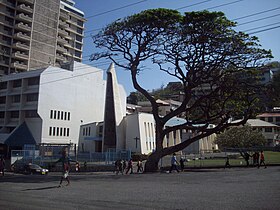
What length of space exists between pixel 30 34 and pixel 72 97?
76.5ft

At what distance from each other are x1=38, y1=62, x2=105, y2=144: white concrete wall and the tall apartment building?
14.7 meters

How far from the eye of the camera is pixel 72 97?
5712cm

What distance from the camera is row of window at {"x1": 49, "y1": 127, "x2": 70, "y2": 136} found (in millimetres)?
52250

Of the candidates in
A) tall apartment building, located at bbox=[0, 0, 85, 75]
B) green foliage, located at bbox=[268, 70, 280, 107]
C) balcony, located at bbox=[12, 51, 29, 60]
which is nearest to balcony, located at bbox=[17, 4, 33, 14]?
tall apartment building, located at bbox=[0, 0, 85, 75]

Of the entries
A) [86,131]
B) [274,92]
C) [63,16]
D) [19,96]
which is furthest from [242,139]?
[63,16]

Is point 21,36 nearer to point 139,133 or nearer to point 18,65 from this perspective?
point 18,65

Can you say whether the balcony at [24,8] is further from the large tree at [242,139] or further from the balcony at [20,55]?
the large tree at [242,139]

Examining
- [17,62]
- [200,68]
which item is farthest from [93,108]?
[200,68]

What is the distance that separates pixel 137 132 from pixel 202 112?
22.7 meters

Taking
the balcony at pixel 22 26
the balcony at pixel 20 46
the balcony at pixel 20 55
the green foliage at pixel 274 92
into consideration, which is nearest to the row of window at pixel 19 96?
the balcony at pixel 20 55

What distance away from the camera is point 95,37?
88.6 feet

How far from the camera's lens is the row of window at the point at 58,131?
52250mm

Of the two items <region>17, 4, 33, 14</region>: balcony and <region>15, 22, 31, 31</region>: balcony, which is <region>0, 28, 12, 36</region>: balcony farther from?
<region>17, 4, 33, 14</region>: balcony

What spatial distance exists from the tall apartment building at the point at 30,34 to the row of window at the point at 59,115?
1974cm
